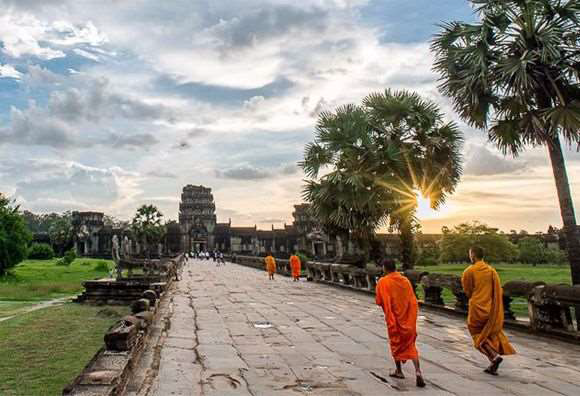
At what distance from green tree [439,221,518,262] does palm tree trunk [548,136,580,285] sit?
39802 millimetres

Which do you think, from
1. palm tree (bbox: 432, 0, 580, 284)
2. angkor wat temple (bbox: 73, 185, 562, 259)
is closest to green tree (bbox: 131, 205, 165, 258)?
angkor wat temple (bbox: 73, 185, 562, 259)

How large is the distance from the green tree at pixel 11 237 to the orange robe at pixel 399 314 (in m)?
29.4

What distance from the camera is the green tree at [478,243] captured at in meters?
48.5

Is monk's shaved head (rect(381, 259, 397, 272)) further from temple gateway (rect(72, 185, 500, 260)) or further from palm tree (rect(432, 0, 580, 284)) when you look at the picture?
temple gateway (rect(72, 185, 500, 260))

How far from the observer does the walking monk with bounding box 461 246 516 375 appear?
539 cm

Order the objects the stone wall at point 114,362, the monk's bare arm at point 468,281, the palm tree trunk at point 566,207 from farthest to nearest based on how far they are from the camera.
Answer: the palm tree trunk at point 566,207 → the monk's bare arm at point 468,281 → the stone wall at point 114,362

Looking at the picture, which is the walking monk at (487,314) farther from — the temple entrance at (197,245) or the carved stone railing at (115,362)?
the temple entrance at (197,245)

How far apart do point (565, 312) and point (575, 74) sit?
174 inches

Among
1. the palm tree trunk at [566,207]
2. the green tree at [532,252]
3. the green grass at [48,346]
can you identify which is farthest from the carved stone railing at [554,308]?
the green tree at [532,252]

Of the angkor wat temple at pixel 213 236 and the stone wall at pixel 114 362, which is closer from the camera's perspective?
the stone wall at pixel 114 362

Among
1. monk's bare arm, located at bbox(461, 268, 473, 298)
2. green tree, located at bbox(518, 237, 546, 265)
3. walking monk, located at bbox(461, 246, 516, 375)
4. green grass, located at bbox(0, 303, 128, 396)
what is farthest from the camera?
green tree, located at bbox(518, 237, 546, 265)

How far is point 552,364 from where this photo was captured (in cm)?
595

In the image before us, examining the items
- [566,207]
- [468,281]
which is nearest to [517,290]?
[566,207]

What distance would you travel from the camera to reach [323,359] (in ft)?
19.8
